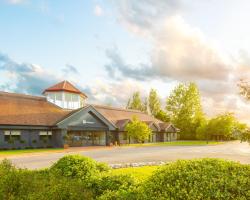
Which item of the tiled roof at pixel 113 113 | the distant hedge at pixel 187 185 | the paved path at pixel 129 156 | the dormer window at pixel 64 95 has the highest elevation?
the dormer window at pixel 64 95

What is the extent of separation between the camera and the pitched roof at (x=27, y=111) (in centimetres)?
4031

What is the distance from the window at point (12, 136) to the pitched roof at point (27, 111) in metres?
1.39

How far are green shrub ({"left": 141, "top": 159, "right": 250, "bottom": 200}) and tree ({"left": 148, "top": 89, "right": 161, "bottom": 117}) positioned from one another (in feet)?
292

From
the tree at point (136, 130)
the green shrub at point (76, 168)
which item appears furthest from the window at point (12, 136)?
the green shrub at point (76, 168)

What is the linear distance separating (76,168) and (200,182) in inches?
234

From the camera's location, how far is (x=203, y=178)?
5535 millimetres

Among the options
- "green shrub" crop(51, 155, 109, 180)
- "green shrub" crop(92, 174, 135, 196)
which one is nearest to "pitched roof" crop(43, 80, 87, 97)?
"green shrub" crop(51, 155, 109, 180)

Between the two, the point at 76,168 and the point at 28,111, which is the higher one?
the point at 28,111

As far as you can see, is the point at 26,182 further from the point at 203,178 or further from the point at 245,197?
the point at 245,197

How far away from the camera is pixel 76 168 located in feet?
34.3

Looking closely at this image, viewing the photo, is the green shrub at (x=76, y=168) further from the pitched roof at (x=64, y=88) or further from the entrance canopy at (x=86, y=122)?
the pitched roof at (x=64, y=88)

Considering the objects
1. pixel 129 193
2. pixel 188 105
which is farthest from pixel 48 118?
pixel 188 105

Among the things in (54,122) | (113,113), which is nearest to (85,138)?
(54,122)

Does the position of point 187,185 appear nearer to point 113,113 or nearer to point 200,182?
point 200,182
